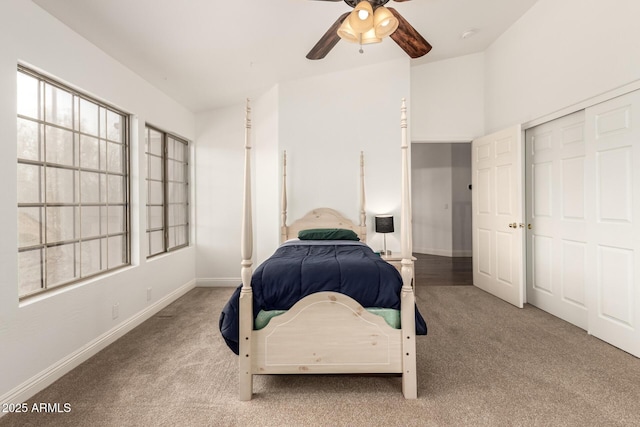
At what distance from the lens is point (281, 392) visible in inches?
78.0

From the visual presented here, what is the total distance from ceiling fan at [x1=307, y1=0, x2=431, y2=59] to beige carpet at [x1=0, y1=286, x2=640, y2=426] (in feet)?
7.90

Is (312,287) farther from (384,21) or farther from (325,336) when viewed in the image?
(384,21)

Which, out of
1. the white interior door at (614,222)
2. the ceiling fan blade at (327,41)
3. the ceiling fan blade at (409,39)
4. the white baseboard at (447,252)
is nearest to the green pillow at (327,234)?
the ceiling fan blade at (327,41)

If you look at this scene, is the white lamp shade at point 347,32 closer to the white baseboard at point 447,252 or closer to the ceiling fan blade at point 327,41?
the ceiling fan blade at point 327,41

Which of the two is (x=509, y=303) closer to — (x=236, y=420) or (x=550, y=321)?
(x=550, y=321)

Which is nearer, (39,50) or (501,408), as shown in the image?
(501,408)

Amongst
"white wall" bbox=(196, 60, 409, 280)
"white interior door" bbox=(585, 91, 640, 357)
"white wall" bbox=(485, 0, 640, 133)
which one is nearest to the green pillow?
"white wall" bbox=(196, 60, 409, 280)

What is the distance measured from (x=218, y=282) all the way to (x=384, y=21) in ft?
12.6

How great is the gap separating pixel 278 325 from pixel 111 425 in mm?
997

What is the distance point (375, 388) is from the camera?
6.57ft

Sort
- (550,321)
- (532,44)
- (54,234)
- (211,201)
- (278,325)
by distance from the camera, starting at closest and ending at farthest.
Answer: (278,325), (54,234), (550,321), (532,44), (211,201)

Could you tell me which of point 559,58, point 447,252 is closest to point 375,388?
point 559,58

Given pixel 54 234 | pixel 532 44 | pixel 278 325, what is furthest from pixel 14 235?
pixel 532 44

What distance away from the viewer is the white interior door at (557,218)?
9.87 ft
